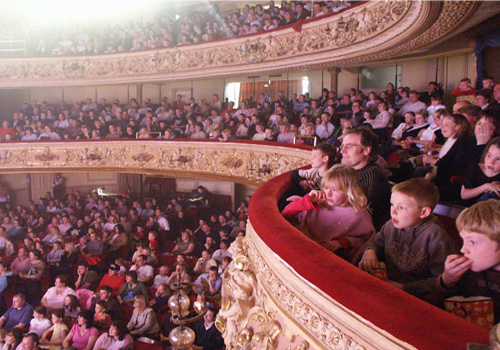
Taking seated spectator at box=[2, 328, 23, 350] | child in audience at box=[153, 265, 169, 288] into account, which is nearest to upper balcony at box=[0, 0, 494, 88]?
child in audience at box=[153, 265, 169, 288]

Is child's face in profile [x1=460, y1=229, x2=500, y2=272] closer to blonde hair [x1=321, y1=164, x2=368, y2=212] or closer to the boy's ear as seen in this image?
the boy's ear

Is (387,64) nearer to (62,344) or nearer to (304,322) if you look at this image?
(62,344)

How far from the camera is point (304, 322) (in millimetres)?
1460

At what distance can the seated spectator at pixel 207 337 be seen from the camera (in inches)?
213

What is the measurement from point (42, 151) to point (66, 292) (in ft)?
23.3

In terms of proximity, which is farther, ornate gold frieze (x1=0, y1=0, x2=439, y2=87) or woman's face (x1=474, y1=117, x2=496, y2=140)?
ornate gold frieze (x1=0, y1=0, x2=439, y2=87)

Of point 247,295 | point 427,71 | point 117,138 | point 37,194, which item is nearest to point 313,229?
point 247,295

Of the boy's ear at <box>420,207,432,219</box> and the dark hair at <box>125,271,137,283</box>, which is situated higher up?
the boy's ear at <box>420,207,432,219</box>

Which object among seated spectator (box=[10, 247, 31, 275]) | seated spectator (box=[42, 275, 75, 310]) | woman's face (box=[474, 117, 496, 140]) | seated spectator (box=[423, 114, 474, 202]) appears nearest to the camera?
woman's face (box=[474, 117, 496, 140])

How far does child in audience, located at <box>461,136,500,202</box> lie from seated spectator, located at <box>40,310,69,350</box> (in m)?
6.27

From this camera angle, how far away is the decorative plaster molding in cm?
118

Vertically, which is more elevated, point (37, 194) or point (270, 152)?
point (270, 152)

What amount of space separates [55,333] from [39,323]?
447 millimetres

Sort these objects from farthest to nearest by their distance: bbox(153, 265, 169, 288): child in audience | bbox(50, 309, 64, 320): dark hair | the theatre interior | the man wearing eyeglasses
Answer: bbox(153, 265, 169, 288): child in audience
bbox(50, 309, 64, 320): dark hair
the man wearing eyeglasses
the theatre interior
